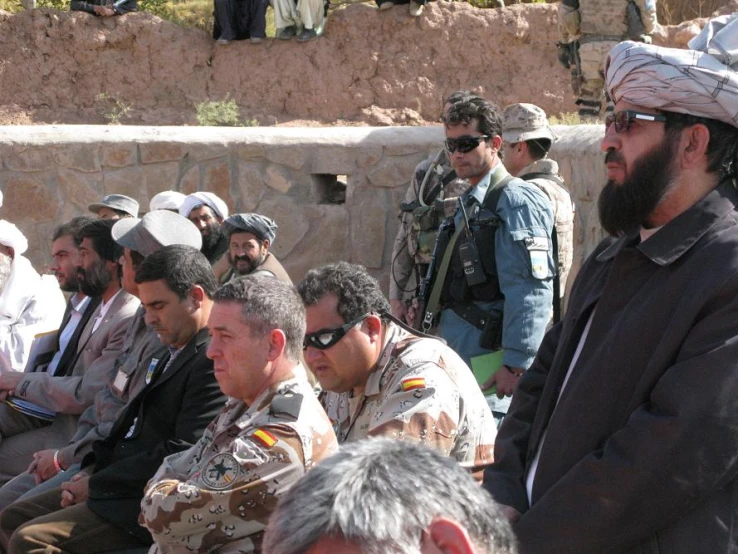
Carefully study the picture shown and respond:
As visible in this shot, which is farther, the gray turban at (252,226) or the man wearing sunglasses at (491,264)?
the gray turban at (252,226)

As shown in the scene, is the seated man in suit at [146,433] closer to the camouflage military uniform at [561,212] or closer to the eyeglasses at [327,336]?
the eyeglasses at [327,336]

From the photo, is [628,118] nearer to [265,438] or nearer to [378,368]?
[378,368]

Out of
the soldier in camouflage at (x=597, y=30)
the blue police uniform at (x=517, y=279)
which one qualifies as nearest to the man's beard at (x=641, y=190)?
the blue police uniform at (x=517, y=279)

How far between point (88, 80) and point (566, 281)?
29.2ft

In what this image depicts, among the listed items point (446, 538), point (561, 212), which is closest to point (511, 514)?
point (446, 538)

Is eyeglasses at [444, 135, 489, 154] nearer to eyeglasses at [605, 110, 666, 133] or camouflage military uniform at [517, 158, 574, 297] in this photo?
camouflage military uniform at [517, 158, 574, 297]

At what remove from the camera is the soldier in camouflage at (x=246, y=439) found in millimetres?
2908

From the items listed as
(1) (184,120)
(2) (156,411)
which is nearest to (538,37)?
(1) (184,120)

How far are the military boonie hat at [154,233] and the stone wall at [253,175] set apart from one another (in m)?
2.31

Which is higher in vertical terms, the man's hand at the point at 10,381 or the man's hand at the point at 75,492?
the man's hand at the point at 75,492

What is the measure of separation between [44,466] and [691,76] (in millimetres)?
3186

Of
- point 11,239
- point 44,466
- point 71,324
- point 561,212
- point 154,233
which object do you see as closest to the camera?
point 44,466

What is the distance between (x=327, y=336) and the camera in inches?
125

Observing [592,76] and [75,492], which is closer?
[75,492]
